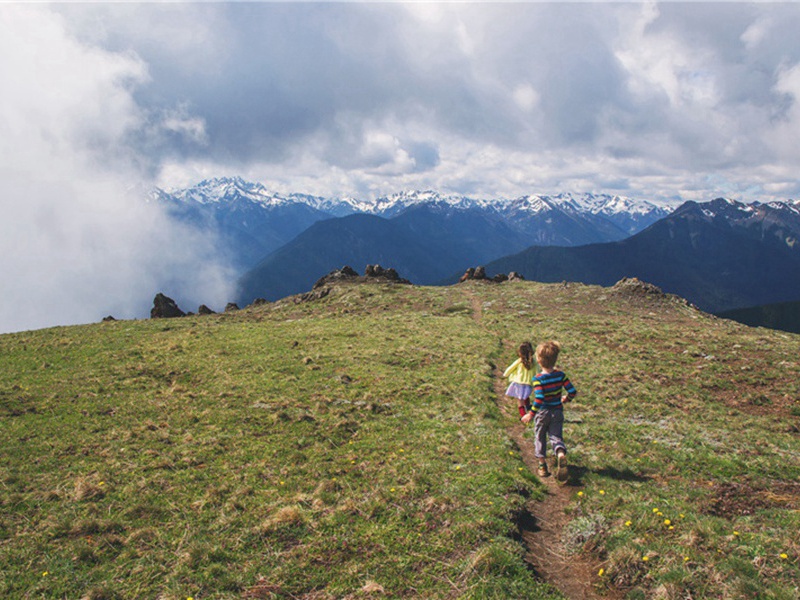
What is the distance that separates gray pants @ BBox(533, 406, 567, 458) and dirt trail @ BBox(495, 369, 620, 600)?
0.98 metres

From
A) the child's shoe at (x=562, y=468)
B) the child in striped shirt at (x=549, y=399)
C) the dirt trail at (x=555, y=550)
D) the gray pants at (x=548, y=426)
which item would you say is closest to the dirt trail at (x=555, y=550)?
the dirt trail at (x=555, y=550)

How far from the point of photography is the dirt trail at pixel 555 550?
809 centimetres

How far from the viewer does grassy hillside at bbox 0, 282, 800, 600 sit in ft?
26.8

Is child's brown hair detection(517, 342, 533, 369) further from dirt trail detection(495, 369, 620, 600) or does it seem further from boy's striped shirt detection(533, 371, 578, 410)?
dirt trail detection(495, 369, 620, 600)

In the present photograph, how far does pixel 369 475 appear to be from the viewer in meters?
12.5

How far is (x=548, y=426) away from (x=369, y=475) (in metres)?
5.85

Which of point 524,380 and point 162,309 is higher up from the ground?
point 162,309

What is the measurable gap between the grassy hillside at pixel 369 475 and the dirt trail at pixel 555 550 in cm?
30

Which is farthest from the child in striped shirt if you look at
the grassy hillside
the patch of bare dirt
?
the patch of bare dirt

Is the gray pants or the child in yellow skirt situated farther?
the child in yellow skirt

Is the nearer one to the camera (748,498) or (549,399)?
(748,498)

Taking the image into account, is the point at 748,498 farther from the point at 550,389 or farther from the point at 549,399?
the point at 550,389

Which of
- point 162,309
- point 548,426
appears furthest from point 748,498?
point 162,309

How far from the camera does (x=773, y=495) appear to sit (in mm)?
11195
